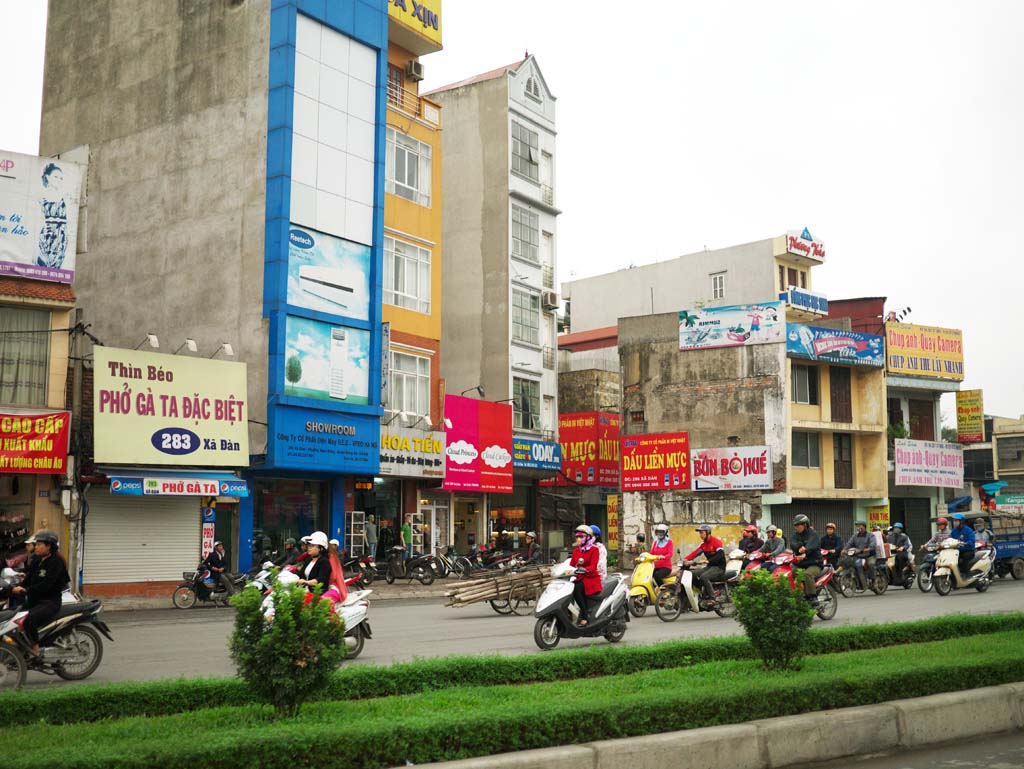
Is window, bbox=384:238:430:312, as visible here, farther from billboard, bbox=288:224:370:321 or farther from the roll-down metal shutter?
the roll-down metal shutter

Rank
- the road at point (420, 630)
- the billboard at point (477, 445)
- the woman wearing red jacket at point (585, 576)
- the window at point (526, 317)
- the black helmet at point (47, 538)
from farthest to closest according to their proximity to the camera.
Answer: the window at point (526, 317), the billboard at point (477, 445), the woman wearing red jacket at point (585, 576), the road at point (420, 630), the black helmet at point (47, 538)

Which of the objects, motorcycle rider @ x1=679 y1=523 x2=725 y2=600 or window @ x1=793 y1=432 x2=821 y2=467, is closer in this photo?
motorcycle rider @ x1=679 y1=523 x2=725 y2=600

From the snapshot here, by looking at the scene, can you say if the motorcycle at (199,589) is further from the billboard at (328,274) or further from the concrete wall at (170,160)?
the billboard at (328,274)

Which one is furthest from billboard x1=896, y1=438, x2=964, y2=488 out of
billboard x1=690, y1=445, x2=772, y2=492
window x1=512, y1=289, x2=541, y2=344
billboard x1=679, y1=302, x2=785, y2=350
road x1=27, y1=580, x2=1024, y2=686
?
road x1=27, y1=580, x2=1024, y2=686

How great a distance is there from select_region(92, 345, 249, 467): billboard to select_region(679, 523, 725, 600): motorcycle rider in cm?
1350

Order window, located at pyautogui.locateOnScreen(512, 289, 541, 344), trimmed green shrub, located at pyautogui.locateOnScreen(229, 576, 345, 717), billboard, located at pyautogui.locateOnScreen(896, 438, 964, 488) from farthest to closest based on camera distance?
billboard, located at pyautogui.locateOnScreen(896, 438, 964, 488) → window, located at pyautogui.locateOnScreen(512, 289, 541, 344) → trimmed green shrub, located at pyautogui.locateOnScreen(229, 576, 345, 717)

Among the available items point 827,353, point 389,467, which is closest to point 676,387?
point 827,353

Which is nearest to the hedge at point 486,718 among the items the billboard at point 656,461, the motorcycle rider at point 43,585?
the motorcycle rider at point 43,585

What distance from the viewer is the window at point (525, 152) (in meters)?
41.0

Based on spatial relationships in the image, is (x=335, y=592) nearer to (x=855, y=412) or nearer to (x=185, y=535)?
(x=185, y=535)

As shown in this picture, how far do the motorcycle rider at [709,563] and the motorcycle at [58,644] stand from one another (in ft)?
32.8

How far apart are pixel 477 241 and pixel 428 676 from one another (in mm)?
32391

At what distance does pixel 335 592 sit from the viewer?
503 inches

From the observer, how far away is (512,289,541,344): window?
4031 centimetres
